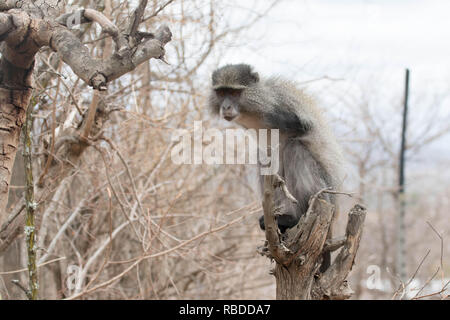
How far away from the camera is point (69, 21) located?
323 cm

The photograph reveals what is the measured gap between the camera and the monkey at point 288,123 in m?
5.02

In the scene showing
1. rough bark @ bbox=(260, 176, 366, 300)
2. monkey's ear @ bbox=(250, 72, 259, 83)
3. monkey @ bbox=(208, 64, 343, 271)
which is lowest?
rough bark @ bbox=(260, 176, 366, 300)

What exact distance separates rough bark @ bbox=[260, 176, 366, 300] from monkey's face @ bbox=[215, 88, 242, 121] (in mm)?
1184

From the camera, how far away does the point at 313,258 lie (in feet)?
14.7

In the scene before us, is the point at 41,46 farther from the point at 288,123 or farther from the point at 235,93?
the point at 288,123

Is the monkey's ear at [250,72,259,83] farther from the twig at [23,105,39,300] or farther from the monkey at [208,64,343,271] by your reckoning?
the twig at [23,105,39,300]

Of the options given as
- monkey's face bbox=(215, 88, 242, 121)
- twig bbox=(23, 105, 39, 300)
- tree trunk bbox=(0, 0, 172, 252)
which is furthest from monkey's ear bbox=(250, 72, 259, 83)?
twig bbox=(23, 105, 39, 300)

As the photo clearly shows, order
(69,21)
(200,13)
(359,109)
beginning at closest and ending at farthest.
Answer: (69,21) → (200,13) → (359,109)

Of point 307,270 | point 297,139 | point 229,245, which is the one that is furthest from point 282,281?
point 229,245

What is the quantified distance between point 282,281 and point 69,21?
9.06 ft

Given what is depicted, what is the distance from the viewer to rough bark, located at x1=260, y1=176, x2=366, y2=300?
437 cm
